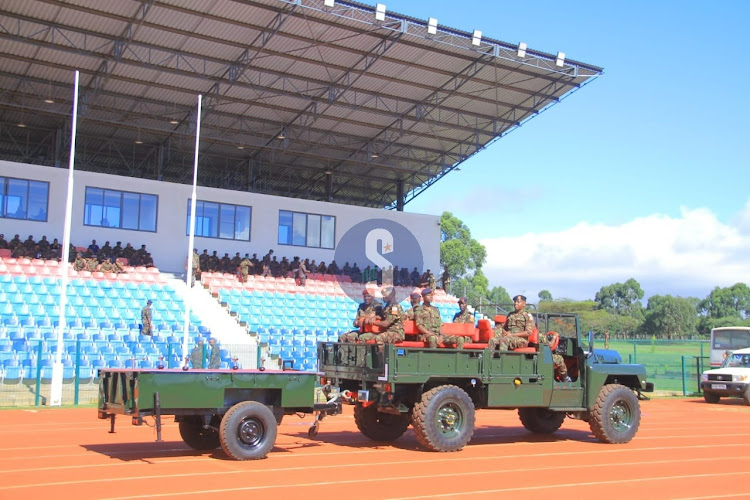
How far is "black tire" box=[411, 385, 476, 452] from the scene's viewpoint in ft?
39.3

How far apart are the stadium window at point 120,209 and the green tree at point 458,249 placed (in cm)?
5913

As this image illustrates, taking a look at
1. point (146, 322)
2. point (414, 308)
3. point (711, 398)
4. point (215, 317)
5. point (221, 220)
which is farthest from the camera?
point (221, 220)

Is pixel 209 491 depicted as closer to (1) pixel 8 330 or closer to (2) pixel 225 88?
(1) pixel 8 330

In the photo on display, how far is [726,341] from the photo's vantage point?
2988cm

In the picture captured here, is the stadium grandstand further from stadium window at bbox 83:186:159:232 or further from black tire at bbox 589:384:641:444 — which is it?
black tire at bbox 589:384:641:444

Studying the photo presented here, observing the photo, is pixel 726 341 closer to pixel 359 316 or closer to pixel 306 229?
pixel 306 229

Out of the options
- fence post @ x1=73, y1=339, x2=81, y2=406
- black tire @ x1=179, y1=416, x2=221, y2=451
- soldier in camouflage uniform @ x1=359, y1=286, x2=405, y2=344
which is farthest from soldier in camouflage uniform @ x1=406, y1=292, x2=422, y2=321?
fence post @ x1=73, y1=339, x2=81, y2=406

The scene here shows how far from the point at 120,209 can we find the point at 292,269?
8781 mm

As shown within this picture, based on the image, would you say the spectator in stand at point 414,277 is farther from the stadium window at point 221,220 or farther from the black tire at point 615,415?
the black tire at point 615,415

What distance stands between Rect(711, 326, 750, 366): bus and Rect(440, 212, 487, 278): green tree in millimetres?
62474

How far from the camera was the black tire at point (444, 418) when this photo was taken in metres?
12.0

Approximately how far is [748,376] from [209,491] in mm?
21632

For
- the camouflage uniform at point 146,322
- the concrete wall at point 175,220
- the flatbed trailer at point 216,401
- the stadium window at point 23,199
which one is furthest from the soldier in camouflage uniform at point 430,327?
the stadium window at point 23,199

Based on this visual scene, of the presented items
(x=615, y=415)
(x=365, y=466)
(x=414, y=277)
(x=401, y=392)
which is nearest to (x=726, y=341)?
(x=414, y=277)
